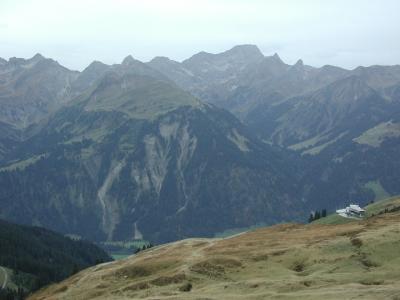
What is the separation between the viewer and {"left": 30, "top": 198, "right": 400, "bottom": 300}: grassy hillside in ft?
357

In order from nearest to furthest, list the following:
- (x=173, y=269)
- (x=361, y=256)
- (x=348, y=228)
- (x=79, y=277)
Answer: (x=361, y=256) < (x=173, y=269) < (x=348, y=228) < (x=79, y=277)

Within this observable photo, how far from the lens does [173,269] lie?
477ft

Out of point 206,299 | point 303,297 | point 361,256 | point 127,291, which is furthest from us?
point 127,291

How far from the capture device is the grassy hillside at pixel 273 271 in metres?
109

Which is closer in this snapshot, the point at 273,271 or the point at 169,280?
the point at 273,271

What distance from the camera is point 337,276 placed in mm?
115062

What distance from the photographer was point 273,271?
129m

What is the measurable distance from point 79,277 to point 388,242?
3702 inches

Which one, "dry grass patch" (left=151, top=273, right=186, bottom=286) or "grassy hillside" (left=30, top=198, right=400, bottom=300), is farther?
"dry grass patch" (left=151, top=273, right=186, bottom=286)

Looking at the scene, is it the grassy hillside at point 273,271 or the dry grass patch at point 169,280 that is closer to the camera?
the grassy hillside at point 273,271

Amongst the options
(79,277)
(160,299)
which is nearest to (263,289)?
(160,299)

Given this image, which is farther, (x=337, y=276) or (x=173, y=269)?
(x=173, y=269)

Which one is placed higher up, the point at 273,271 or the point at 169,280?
the point at 169,280

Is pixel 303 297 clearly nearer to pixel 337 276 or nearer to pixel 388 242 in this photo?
pixel 337 276
